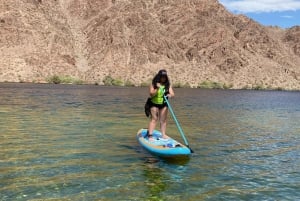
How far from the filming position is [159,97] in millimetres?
15414

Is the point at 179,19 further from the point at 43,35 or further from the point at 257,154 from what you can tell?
the point at 257,154

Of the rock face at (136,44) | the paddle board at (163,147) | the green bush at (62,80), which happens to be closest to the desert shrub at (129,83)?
the rock face at (136,44)

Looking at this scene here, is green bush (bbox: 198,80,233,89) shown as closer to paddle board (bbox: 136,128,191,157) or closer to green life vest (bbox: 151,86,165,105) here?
paddle board (bbox: 136,128,191,157)

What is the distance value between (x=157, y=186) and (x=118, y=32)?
11696 cm

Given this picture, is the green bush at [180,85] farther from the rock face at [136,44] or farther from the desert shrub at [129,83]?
the desert shrub at [129,83]

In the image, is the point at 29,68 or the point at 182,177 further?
the point at 29,68

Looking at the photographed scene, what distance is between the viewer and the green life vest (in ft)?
50.0

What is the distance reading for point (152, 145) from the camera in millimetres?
14812

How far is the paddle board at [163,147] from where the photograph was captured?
13695mm

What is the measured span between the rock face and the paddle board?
95.7 meters

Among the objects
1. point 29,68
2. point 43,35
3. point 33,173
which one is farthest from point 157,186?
point 43,35

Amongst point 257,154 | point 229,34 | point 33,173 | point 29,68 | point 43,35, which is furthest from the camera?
point 229,34

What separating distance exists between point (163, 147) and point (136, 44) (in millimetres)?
112114

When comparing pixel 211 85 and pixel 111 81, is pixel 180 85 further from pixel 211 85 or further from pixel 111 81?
pixel 111 81
